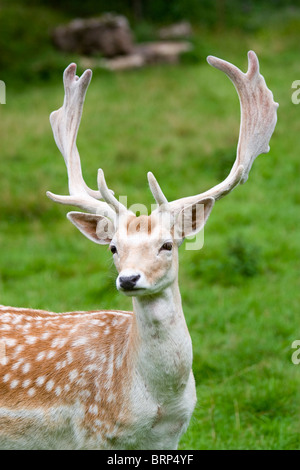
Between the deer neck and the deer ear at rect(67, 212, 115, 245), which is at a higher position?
the deer ear at rect(67, 212, 115, 245)

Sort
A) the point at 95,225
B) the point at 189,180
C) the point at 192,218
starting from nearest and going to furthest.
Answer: the point at 192,218, the point at 95,225, the point at 189,180

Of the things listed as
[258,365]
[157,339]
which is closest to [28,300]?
[258,365]

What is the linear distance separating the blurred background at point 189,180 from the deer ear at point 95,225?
126cm

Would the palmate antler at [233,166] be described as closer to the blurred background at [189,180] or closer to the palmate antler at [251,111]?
the palmate antler at [251,111]

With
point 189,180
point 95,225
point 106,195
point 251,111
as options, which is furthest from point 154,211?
point 189,180

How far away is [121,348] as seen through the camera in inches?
153

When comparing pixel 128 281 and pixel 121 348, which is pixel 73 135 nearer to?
pixel 121 348

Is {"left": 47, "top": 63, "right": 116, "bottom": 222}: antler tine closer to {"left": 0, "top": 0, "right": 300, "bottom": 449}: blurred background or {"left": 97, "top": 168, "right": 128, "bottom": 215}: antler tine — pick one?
{"left": 97, "top": 168, "right": 128, "bottom": 215}: antler tine

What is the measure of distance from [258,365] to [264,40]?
14.0 m

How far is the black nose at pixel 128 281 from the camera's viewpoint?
3111mm

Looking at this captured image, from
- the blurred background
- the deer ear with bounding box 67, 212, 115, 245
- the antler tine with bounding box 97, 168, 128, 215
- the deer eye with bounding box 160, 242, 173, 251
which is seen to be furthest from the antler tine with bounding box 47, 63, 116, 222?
the blurred background

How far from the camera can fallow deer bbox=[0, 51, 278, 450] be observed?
3494 millimetres

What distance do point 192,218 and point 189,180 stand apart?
20.5 ft

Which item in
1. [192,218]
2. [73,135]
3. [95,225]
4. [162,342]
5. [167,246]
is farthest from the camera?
[73,135]
